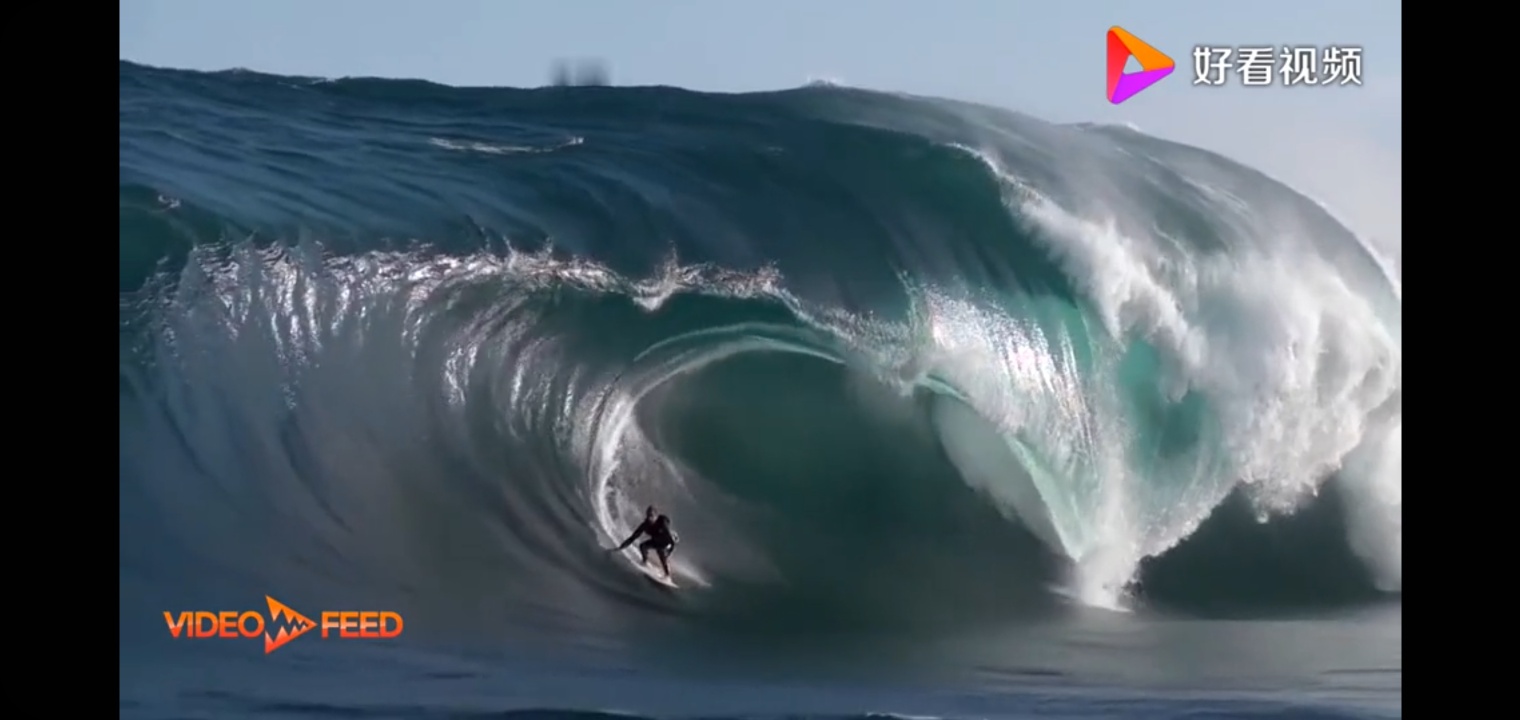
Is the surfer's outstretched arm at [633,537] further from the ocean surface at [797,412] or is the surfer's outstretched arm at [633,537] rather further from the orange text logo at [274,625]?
the orange text logo at [274,625]

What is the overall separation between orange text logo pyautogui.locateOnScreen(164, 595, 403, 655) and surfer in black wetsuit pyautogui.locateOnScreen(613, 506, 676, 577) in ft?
3.97

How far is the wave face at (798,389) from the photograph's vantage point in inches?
263

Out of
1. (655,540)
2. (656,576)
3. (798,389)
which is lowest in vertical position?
(656,576)

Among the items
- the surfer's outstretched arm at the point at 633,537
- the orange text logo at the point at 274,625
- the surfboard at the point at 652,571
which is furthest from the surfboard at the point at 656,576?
the orange text logo at the point at 274,625

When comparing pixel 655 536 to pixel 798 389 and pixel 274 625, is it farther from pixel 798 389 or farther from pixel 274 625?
pixel 274 625

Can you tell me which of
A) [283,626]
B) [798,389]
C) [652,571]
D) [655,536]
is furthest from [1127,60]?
[283,626]

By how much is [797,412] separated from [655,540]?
1.03m

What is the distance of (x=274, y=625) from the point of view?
6301 millimetres

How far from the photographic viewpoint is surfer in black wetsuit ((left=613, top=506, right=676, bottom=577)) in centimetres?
659

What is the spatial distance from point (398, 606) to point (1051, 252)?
380cm

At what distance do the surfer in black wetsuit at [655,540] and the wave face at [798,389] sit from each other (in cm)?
13

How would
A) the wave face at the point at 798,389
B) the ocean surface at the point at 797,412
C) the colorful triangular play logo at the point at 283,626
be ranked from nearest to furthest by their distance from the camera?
the colorful triangular play logo at the point at 283,626 → the ocean surface at the point at 797,412 → the wave face at the point at 798,389
